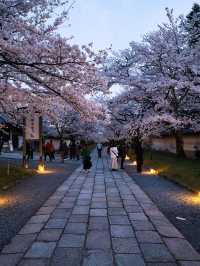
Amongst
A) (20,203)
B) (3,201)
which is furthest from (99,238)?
(3,201)

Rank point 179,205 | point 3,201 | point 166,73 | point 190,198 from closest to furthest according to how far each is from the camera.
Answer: point 179,205 < point 3,201 < point 190,198 < point 166,73

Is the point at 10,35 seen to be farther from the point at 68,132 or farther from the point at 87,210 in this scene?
the point at 68,132

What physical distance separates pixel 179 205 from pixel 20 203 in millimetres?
4338

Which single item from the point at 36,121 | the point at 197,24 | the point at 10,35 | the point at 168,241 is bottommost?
the point at 168,241

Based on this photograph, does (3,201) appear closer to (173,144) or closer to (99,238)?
(99,238)

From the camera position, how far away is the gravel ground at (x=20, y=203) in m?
7.75

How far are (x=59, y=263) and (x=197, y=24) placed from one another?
26.5 metres

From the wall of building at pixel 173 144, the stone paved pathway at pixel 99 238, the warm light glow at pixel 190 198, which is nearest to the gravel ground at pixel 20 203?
the stone paved pathway at pixel 99 238

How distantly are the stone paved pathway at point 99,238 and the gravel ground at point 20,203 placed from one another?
228 millimetres

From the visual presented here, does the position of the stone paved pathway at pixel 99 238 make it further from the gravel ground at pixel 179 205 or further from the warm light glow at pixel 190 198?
the warm light glow at pixel 190 198

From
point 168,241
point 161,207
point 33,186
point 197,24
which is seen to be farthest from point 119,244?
point 197,24

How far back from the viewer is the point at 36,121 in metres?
23.1

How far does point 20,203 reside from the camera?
1083cm

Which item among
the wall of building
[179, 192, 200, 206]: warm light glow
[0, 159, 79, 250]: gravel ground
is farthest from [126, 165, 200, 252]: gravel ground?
the wall of building
